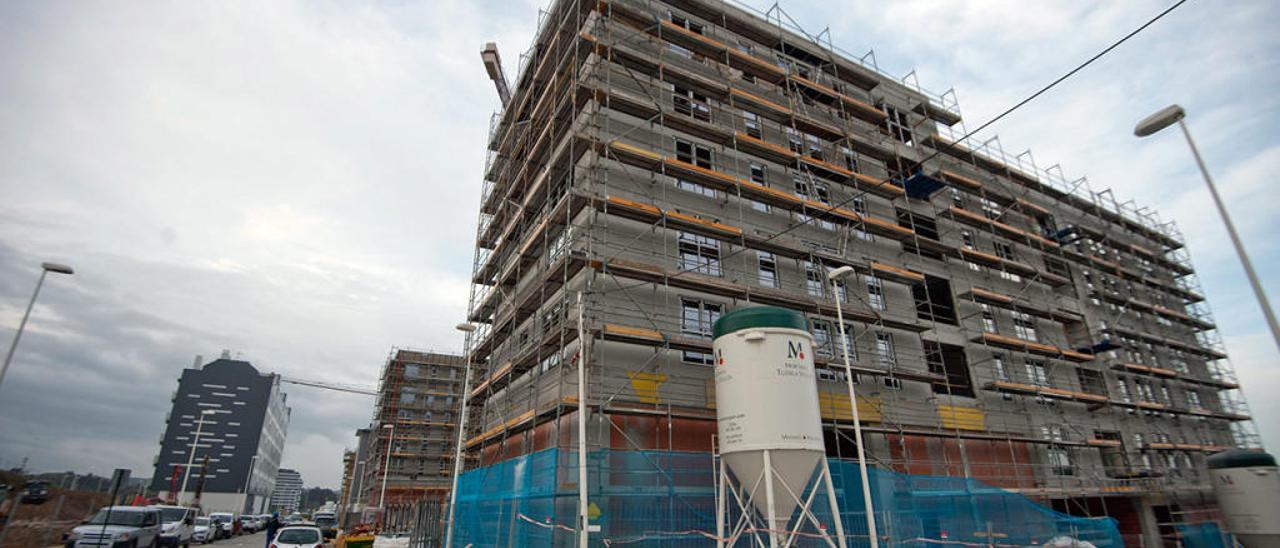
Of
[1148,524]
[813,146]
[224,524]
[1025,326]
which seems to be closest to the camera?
[1148,524]

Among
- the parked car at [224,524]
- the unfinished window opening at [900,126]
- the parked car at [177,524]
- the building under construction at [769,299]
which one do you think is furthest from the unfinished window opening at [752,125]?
the parked car at [224,524]

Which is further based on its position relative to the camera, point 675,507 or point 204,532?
point 204,532

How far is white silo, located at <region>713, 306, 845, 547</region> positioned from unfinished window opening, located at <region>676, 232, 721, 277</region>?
556 cm

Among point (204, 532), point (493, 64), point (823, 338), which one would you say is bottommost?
point (204, 532)

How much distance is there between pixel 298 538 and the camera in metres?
17.7

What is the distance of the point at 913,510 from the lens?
16938 mm

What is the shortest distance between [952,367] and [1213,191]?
1553cm

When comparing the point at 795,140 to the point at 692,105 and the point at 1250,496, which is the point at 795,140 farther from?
the point at 1250,496

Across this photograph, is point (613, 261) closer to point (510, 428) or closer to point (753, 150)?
point (510, 428)

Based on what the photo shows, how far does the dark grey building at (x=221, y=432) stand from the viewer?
106 metres

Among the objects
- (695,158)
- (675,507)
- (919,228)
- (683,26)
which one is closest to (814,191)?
(695,158)

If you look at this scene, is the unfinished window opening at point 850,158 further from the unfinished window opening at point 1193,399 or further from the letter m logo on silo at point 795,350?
the unfinished window opening at point 1193,399

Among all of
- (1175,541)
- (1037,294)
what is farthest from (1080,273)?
(1175,541)

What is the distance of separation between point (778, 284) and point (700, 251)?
122 inches
